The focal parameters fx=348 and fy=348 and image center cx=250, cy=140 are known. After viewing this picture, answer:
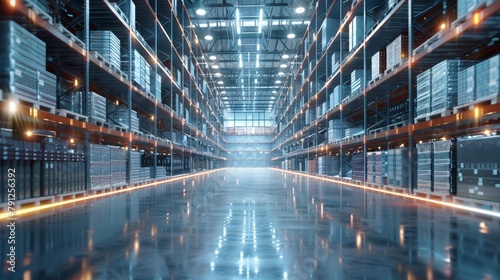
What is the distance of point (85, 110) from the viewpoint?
718 cm

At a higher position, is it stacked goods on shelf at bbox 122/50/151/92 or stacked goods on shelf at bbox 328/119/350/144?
stacked goods on shelf at bbox 122/50/151/92

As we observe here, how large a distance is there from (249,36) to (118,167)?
49.3ft

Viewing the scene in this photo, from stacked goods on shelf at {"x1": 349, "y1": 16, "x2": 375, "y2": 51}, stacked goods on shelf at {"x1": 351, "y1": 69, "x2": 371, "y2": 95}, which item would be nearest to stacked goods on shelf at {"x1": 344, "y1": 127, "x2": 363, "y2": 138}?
stacked goods on shelf at {"x1": 351, "y1": 69, "x2": 371, "y2": 95}

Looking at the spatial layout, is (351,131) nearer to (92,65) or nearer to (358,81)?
(358,81)

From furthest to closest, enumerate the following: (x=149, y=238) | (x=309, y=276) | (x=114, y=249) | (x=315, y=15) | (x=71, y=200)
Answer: (x=315, y=15) → (x=71, y=200) → (x=149, y=238) → (x=114, y=249) → (x=309, y=276)

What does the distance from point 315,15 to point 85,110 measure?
13334 mm

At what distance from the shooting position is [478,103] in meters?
5.28

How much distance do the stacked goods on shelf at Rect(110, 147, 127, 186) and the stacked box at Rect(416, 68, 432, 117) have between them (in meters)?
7.20

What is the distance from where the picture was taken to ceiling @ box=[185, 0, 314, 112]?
61.4 feet

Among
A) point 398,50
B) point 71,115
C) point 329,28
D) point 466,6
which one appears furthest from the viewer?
point 329,28

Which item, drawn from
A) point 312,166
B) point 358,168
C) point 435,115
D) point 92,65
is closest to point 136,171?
point 92,65

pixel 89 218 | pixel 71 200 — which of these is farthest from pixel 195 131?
pixel 89 218

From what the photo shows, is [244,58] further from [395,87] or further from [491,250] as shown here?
[491,250]

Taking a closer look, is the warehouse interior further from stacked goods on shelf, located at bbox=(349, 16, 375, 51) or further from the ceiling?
the ceiling
